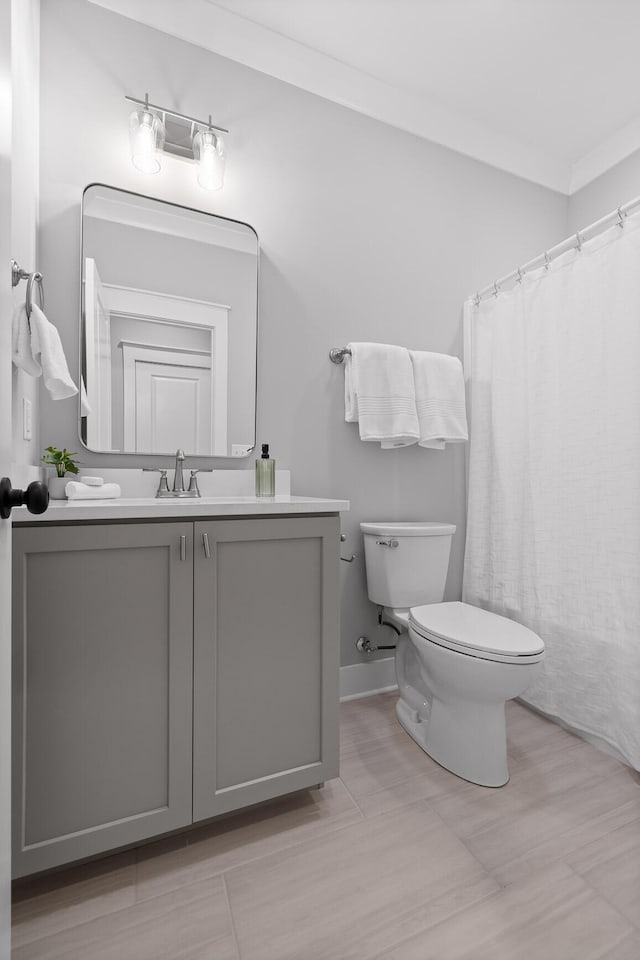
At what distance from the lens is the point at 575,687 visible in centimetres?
175

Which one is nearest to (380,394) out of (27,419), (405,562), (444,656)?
(405,562)

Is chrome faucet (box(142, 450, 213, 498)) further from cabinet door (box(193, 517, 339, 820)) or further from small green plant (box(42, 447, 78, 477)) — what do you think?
cabinet door (box(193, 517, 339, 820))

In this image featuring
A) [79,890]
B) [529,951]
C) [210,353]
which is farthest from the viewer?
[210,353]

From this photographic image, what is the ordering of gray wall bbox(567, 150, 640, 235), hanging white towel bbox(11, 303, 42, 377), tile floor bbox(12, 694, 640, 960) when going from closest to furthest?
tile floor bbox(12, 694, 640, 960)
hanging white towel bbox(11, 303, 42, 377)
gray wall bbox(567, 150, 640, 235)

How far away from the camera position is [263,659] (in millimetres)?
1252

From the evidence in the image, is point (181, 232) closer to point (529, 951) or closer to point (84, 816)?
point (84, 816)

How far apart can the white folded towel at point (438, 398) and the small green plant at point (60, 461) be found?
52.2 inches

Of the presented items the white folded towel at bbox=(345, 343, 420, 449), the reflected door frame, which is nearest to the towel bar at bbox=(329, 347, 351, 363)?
the white folded towel at bbox=(345, 343, 420, 449)

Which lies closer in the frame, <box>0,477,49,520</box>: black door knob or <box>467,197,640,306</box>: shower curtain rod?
<box>0,477,49,520</box>: black door knob

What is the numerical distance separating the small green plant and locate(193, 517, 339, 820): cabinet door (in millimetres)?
540

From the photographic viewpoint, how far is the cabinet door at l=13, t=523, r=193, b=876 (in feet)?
3.32

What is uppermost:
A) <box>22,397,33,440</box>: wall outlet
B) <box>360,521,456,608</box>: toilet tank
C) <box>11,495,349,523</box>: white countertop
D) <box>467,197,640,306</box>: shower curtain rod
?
<box>467,197,640,306</box>: shower curtain rod

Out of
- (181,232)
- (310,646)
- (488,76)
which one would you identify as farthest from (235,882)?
(488,76)

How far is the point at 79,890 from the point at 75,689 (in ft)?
1.59
